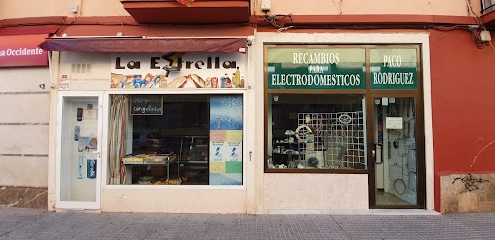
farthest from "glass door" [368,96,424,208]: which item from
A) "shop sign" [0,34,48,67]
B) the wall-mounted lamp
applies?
"shop sign" [0,34,48,67]

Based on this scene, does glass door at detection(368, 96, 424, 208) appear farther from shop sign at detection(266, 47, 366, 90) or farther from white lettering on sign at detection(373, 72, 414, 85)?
shop sign at detection(266, 47, 366, 90)

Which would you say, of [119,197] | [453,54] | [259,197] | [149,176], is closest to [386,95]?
[453,54]

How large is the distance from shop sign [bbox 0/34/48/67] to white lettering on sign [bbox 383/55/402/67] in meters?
6.41

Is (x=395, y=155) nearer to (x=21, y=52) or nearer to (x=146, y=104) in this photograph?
(x=146, y=104)

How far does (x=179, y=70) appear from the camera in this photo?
240 inches

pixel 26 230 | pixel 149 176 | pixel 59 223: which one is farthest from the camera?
pixel 149 176

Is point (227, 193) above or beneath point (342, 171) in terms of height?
beneath

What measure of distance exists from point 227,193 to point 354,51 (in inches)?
141

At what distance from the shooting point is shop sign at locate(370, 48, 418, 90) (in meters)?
6.14

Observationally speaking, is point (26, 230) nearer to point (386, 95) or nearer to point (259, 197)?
point (259, 197)

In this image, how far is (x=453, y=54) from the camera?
6.05m

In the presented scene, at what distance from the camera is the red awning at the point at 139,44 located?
5.71 m

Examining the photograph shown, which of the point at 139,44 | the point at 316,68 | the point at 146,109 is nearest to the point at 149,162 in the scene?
the point at 146,109

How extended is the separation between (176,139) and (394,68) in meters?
4.42
